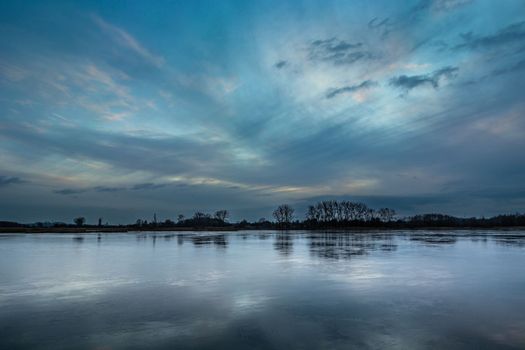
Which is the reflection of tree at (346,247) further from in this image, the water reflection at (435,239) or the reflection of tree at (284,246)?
the water reflection at (435,239)

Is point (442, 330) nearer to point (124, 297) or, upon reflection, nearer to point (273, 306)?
point (273, 306)

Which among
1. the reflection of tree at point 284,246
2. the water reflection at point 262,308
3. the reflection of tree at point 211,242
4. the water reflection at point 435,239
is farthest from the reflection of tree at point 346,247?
the reflection of tree at point 211,242

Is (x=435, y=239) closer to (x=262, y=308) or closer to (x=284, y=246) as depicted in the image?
(x=284, y=246)

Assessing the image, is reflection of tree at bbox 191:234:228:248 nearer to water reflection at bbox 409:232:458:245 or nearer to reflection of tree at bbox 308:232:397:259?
reflection of tree at bbox 308:232:397:259

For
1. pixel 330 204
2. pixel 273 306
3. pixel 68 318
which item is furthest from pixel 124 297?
pixel 330 204

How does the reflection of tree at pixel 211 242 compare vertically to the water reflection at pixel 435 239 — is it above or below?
above

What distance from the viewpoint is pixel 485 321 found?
7.14m

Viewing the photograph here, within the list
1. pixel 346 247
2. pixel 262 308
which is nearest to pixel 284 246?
pixel 346 247

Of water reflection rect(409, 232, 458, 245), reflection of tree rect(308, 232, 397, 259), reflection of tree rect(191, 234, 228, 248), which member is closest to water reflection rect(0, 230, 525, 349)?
reflection of tree rect(308, 232, 397, 259)

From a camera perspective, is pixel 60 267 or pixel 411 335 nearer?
pixel 411 335

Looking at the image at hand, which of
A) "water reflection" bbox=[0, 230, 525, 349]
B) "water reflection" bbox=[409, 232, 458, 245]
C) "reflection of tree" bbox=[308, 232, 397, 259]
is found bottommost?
"water reflection" bbox=[409, 232, 458, 245]

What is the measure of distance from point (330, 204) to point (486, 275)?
11021 centimetres

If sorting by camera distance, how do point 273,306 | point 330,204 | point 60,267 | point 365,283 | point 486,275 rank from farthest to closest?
point 330,204 < point 60,267 < point 486,275 < point 365,283 < point 273,306

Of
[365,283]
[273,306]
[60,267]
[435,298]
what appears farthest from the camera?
[60,267]
